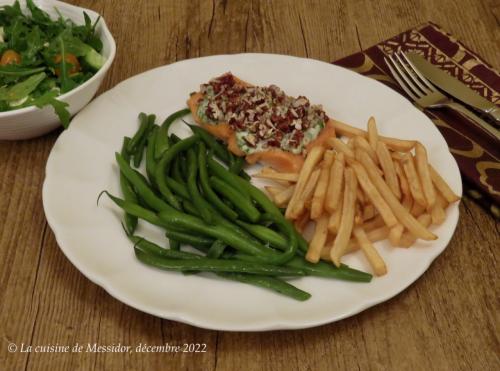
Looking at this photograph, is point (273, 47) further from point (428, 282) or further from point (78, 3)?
point (428, 282)

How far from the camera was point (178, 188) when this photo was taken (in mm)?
2912

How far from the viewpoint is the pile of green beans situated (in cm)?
254

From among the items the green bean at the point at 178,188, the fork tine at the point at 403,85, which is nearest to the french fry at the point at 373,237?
the green bean at the point at 178,188

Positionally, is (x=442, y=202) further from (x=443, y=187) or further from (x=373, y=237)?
(x=373, y=237)

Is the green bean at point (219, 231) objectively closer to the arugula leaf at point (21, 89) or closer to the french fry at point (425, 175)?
the french fry at point (425, 175)

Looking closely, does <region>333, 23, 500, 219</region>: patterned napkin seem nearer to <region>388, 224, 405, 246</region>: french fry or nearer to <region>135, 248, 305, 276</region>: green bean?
<region>388, 224, 405, 246</region>: french fry

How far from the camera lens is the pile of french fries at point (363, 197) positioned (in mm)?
2604

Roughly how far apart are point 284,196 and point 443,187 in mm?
736

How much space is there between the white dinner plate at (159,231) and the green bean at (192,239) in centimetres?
16

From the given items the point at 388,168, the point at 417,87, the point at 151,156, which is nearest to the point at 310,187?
the point at 388,168

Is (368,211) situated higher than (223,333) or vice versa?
(368,211)

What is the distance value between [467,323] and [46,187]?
79.3 inches

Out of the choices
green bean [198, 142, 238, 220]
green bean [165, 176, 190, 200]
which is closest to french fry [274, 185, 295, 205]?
green bean [198, 142, 238, 220]

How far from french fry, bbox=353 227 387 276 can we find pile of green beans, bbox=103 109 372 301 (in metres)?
0.07
